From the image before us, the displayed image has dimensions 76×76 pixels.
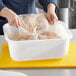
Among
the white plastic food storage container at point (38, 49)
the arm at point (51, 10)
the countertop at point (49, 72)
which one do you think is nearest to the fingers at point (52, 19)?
the arm at point (51, 10)

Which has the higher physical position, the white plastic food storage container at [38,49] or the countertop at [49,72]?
the white plastic food storage container at [38,49]

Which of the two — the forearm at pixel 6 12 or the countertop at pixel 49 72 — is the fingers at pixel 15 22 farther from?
the countertop at pixel 49 72

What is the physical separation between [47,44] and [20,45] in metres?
0.11

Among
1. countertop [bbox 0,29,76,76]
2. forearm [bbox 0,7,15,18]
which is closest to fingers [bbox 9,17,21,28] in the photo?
forearm [bbox 0,7,15,18]

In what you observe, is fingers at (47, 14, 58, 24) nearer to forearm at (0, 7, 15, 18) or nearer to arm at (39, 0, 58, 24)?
arm at (39, 0, 58, 24)

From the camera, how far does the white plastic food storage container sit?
2.94 ft

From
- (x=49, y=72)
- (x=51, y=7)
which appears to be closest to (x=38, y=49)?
(x=49, y=72)

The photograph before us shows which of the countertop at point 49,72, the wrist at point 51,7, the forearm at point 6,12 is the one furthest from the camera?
the wrist at point 51,7

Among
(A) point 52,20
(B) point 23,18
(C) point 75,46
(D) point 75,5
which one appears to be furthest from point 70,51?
(D) point 75,5

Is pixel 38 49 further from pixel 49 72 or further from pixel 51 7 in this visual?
pixel 51 7

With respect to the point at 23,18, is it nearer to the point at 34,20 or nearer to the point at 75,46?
the point at 34,20

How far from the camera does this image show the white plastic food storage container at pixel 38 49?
895 mm

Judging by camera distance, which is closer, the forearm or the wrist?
the forearm

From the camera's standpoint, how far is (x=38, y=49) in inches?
35.9
